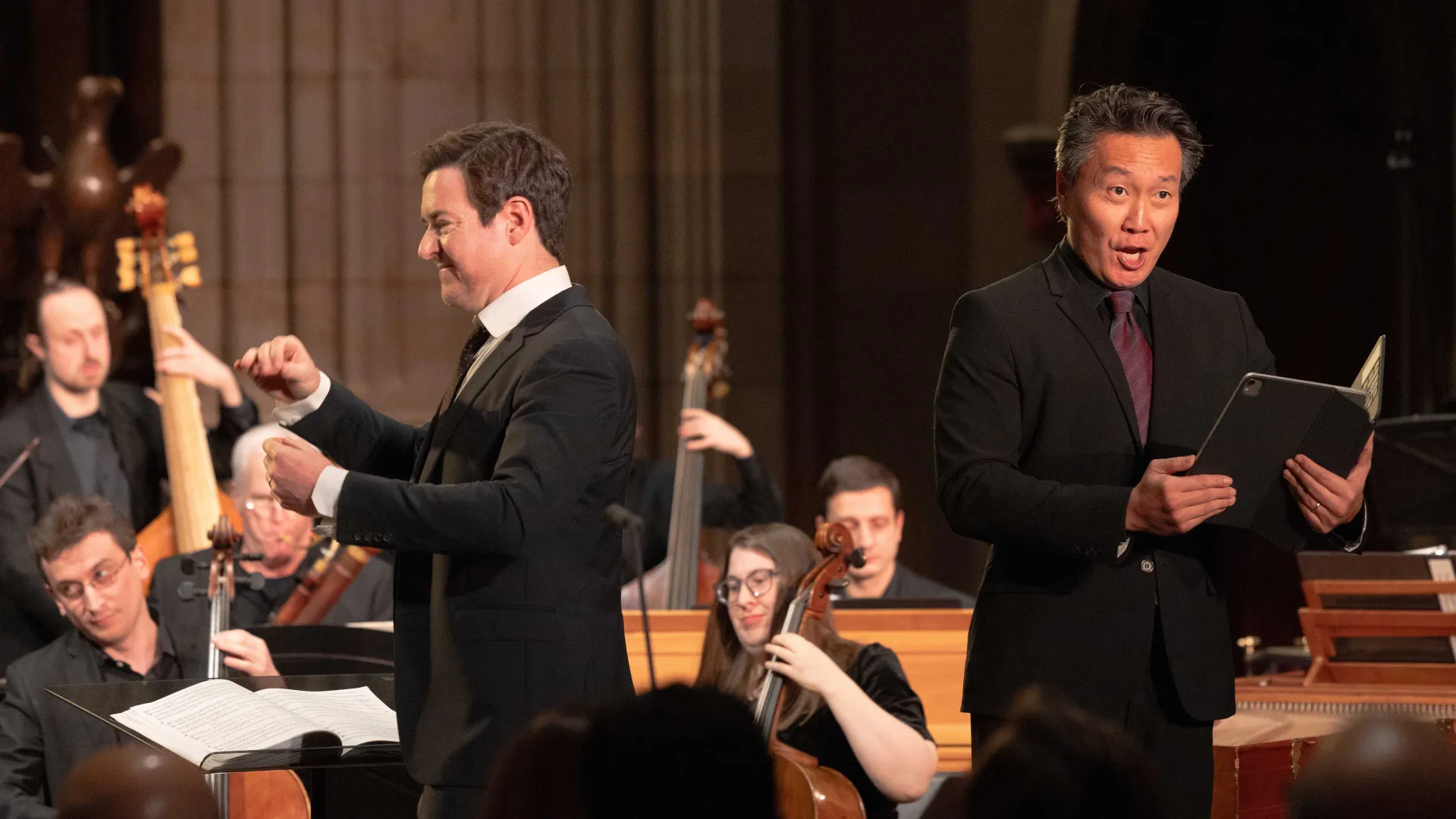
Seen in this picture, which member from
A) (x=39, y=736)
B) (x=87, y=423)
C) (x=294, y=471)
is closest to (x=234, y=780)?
(x=39, y=736)

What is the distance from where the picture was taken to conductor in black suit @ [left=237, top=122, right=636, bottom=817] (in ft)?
7.78

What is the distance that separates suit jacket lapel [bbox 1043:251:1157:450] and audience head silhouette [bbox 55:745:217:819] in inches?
50.4

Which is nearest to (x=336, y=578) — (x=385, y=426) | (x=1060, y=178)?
(x=385, y=426)

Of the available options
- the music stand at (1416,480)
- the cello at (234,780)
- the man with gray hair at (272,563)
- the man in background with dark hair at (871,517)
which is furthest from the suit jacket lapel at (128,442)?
the music stand at (1416,480)

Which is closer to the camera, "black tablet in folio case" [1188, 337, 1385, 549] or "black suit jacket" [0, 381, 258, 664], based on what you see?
"black tablet in folio case" [1188, 337, 1385, 549]

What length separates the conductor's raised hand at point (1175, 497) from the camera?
87.4 inches

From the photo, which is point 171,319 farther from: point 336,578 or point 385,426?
point 385,426

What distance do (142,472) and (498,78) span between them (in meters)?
2.34

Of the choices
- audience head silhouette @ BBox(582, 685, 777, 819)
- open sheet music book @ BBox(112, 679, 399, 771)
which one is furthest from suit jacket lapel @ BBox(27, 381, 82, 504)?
audience head silhouette @ BBox(582, 685, 777, 819)

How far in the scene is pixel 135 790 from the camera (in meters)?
1.64

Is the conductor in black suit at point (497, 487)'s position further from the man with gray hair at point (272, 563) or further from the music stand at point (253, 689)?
the man with gray hair at point (272, 563)

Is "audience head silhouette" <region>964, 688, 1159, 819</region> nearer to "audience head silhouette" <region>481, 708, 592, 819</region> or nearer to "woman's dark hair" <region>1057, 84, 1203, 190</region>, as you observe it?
"audience head silhouette" <region>481, 708, 592, 819</region>

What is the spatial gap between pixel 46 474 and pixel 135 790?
14.0 feet

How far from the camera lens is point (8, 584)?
5.22 m
